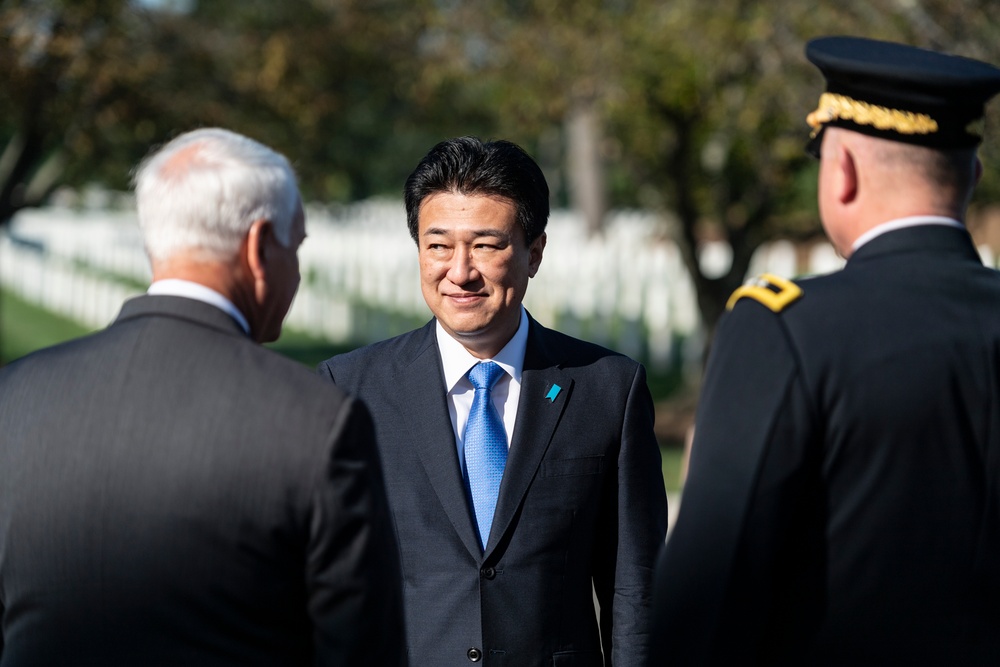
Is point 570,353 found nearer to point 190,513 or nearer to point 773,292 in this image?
point 773,292

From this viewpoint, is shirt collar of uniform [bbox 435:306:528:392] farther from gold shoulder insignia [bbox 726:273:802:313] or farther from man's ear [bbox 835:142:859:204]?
man's ear [bbox 835:142:859:204]

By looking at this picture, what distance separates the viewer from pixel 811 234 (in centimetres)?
1465

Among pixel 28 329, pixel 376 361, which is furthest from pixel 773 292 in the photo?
pixel 28 329

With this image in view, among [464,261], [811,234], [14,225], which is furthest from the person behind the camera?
[14,225]

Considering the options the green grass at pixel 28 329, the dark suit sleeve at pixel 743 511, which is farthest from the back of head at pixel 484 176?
the green grass at pixel 28 329

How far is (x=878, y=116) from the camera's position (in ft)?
8.25

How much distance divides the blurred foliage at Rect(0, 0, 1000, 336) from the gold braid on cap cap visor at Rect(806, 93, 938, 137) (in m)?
7.27

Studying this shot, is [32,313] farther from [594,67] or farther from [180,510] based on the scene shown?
[180,510]

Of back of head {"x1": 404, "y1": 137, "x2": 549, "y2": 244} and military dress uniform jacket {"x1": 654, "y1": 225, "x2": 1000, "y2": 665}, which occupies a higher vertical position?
back of head {"x1": 404, "y1": 137, "x2": 549, "y2": 244}

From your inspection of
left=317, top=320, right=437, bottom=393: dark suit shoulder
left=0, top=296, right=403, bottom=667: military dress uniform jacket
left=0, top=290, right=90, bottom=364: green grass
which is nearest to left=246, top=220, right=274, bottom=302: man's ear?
left=0, top=296, right=403, bottom=667: military dress uniform jacket

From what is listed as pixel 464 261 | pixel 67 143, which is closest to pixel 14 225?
pixel 67 143

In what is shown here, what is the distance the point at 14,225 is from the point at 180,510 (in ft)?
131

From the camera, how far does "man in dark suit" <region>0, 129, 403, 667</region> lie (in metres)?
2.27

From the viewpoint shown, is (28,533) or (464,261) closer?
(28,533)
